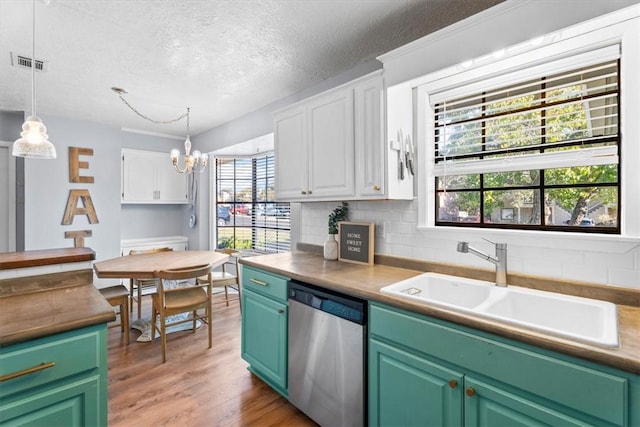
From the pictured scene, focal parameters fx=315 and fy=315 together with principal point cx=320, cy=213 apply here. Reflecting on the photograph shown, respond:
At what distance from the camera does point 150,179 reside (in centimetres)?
477

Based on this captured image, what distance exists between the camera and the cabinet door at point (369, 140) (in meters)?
2.01

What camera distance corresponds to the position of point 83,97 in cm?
325

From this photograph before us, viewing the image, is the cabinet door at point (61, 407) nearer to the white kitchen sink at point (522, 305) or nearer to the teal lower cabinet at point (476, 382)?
the teal lower cabinet at point (476, 382)

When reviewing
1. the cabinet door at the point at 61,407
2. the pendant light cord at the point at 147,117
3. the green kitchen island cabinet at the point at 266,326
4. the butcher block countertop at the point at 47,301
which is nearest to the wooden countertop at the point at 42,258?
the butcher block countertop at the point at 47,301

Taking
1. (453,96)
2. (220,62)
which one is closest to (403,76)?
(453,96)

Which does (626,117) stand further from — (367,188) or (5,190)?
(5,190)

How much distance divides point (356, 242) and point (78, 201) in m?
3.79

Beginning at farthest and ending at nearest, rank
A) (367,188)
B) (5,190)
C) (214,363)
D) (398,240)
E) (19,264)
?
(5,190), (214,363), (398,240), (367,188), (19,264)

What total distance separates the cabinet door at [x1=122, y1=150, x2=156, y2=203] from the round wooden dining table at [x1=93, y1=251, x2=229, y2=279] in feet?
4.17

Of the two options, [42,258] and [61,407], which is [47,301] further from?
[61,407]

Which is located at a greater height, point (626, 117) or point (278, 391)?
point (626, 117)

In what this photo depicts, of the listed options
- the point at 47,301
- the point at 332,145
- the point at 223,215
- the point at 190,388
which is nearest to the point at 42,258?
the point at 47,301

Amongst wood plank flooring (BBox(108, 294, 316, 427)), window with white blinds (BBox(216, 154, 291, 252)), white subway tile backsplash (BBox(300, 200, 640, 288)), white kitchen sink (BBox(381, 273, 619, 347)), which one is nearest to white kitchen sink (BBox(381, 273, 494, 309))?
white kitchen sink (BBox(381, 273, 619, 347))

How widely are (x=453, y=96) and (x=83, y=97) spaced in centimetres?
354
